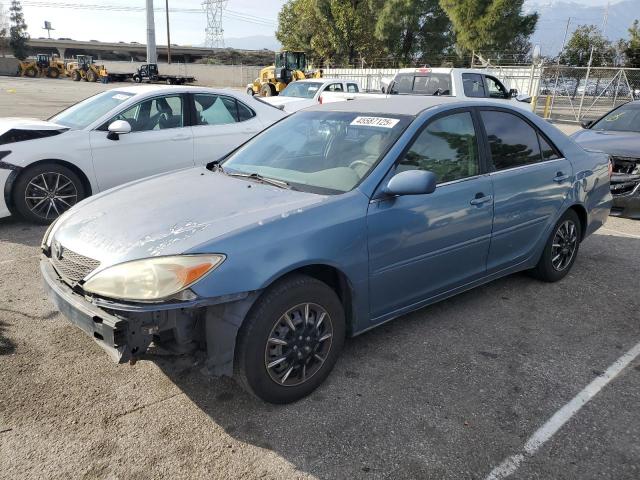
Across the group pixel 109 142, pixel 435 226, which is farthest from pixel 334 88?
pixel 435 226

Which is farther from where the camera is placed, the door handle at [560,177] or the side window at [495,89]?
the side window at [495,89]

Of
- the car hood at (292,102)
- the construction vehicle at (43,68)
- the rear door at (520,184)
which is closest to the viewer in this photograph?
the rear door at (520,184)

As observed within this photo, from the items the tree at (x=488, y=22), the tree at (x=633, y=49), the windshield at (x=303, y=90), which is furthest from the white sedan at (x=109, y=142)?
the tree at (x=633, y=49)

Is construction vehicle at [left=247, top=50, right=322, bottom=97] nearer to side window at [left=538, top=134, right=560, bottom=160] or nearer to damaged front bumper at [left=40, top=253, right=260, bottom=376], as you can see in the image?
side window at [left=538, top=134, right=560, bottom=160]

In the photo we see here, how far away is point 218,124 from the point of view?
22.8ft

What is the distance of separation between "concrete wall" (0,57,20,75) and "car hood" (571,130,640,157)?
74.1m

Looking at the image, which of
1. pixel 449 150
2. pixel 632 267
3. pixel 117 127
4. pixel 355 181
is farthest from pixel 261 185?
pixel 632 267

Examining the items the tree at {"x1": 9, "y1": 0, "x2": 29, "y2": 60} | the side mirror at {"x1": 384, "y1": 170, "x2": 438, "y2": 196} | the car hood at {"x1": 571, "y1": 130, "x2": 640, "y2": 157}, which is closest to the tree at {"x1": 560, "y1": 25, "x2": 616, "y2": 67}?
the car hood at {"x1": 571, "y1": 130, "x2": 640, "y2": 157}

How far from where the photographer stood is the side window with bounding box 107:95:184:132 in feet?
20.7

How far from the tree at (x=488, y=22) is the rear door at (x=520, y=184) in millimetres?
30266

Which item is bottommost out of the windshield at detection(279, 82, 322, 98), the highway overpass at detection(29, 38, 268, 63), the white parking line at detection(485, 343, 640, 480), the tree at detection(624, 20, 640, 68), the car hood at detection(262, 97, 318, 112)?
the white parking line at detection(485, 343, 640, 480)

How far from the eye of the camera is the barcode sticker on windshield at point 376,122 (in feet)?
11.3

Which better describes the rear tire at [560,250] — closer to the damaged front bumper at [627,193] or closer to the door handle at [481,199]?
the door handle at [481,199]

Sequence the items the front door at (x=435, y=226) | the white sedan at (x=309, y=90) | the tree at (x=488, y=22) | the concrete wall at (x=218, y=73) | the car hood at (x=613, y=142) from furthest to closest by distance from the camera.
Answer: the concrete wall at (x=218, y=73) → the tree at (x=488, y=22) → the white sedan at (x=309, y=90) → the car hood at (x=613, y=142) → the front door at (x=435, y=226)
